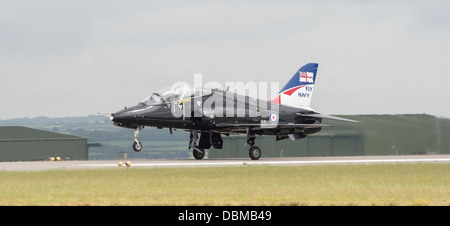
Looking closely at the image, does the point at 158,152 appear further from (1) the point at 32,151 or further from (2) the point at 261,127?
(2) the point at 261,127

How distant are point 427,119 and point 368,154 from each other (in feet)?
12.7

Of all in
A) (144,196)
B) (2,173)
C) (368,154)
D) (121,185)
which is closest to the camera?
(144,196)

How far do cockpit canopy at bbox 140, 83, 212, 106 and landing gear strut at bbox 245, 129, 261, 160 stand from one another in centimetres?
416

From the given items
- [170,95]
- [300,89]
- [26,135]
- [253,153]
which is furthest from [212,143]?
[26,135]

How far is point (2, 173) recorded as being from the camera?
1153 inches

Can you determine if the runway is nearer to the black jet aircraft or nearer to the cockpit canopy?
the black jet aircraft

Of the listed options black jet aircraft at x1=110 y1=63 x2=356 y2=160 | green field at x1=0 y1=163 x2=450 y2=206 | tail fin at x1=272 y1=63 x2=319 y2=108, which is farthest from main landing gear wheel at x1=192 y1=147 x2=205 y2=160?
green field at x1=0 y1=163 x2=450 y2=206

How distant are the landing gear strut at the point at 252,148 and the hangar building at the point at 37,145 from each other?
13871 millimetres

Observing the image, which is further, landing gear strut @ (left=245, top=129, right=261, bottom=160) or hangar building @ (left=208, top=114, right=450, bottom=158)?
hangar building @ (left=208, top=114, right=450, bottom=158)

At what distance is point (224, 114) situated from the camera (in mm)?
39844

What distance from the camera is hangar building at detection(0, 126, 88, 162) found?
50.0m

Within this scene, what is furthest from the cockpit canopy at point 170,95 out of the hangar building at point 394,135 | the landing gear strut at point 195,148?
the hangar building at point 394,135

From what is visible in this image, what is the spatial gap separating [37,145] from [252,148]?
15788 millimetres

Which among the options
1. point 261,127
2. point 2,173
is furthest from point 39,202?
point 261,127
